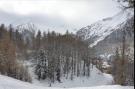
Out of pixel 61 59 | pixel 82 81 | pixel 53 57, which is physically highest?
pixel 53 57

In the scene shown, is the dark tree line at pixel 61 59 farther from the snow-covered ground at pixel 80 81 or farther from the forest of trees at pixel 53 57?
Answer: the snow-covered ground at pixel 80 81

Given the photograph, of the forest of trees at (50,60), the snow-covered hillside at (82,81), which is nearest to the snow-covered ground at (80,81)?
the snow-covered hillside at (82,81)

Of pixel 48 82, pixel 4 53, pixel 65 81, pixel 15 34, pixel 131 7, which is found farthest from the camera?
pixel 15 34

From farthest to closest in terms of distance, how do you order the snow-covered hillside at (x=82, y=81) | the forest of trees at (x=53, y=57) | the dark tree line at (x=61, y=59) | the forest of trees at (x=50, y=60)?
the dark tree line at (x=61, y=59), the snow-covered hillside at (x=82, y=81), the forest of trees at (x=53, y=57), the forest of trees at (x=50, y=60)

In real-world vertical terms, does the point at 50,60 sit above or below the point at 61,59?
above

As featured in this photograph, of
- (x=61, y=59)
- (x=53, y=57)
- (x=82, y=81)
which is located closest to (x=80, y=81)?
(x=82, y=81)

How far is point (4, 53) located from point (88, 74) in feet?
155

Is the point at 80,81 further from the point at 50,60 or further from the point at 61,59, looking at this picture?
the point at 50,60

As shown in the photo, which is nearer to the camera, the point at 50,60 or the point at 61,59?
the point at 50,60

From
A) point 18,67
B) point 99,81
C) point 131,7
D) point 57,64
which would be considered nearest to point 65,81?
point 57,64

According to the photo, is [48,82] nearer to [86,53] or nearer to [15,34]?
[86,53]

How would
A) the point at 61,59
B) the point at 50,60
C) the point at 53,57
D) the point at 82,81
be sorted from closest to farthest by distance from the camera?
the point at 50,60 → the point at 53,57 → the point at 82,81 → the point at 61,59

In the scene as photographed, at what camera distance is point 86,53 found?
145500 millimetres

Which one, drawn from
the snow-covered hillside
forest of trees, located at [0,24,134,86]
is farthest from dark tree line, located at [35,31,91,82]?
the snow-covered hillside
